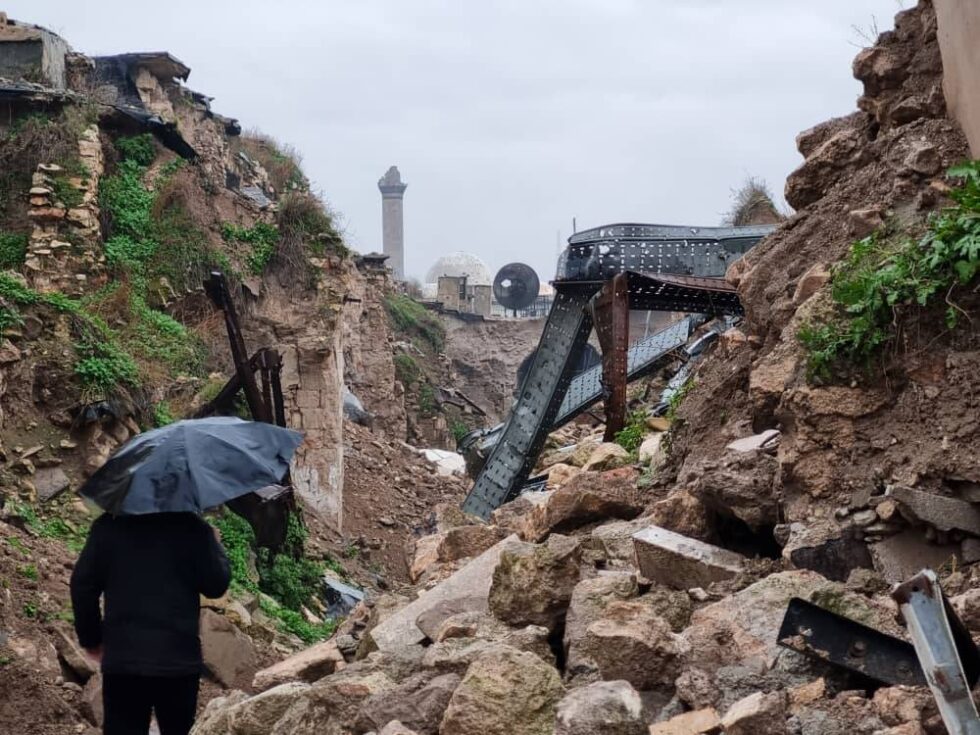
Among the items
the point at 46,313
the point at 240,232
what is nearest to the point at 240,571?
the point at 46,313

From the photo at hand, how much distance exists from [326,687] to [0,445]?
24.6 ft

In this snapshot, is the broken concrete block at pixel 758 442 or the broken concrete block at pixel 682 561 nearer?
the broken concrete block at pixel 682 561

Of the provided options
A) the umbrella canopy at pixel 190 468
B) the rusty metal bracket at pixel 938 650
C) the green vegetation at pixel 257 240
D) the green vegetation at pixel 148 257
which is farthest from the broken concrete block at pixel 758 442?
the green vegetation at pixel 257 240

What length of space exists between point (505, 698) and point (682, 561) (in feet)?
3.53

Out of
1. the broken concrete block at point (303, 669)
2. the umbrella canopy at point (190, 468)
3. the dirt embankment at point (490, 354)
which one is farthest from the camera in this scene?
the dirt embankment at point (490, 354)

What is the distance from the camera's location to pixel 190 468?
4707 millimetres

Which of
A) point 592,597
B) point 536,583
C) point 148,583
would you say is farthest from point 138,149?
point 592,597

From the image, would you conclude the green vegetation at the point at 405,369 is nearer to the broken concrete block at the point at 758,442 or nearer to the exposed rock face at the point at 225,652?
the exposed rock face at the point at 225,652

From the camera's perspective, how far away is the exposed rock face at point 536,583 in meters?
4.74

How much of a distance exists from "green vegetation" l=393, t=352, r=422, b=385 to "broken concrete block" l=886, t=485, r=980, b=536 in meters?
29.7

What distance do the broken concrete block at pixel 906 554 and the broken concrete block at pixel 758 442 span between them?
2.76 feet

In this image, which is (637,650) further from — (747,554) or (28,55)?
(28,55)

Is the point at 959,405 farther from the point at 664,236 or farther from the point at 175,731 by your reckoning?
the point at 664,236

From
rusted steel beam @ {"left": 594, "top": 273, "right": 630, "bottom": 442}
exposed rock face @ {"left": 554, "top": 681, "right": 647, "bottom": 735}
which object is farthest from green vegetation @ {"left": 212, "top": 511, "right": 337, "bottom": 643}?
exposed rock face @ {"left": 554, "top": 681, "right": 647, "bottom": 735}
